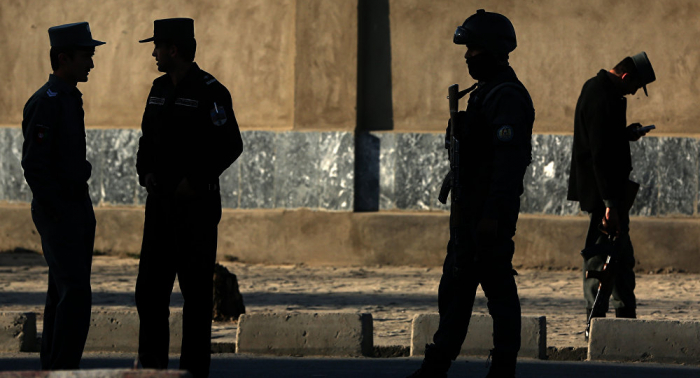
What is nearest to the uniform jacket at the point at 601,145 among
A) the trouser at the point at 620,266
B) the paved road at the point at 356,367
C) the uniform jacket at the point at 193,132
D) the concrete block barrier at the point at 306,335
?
the trouser at the point at 620,266

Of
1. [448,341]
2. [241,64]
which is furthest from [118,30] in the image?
[448,341]

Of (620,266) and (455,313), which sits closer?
(455,313)

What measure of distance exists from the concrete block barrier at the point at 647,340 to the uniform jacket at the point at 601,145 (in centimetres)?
79

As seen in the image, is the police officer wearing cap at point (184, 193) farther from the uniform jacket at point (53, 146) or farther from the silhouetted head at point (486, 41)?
the silhouetted head at point (486, 41)

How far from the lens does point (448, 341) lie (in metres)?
5.31

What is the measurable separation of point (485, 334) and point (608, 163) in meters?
1.33

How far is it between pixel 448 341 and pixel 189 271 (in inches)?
49.9

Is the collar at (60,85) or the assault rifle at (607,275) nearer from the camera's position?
the collar at (60,85)

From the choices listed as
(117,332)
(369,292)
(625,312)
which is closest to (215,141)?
(117,332)

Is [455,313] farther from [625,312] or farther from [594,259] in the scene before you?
[625,312]

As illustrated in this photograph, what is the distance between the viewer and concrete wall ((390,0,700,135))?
432 inches

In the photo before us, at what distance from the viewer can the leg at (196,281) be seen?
5.32 metres

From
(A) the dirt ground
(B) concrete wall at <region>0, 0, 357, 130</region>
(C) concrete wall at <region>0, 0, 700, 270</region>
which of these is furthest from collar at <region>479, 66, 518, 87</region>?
(B) concrete wall at <region>0, 0, 357, 130</region>

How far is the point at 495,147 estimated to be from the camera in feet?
16.9
